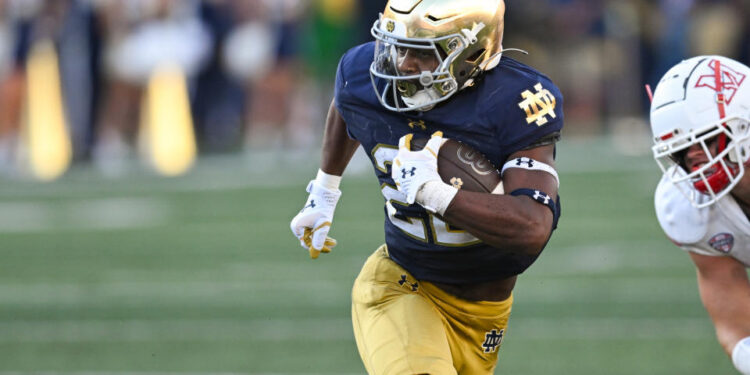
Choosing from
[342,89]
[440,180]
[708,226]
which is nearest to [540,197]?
[440,180]

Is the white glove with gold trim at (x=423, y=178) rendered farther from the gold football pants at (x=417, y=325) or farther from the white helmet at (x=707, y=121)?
the white helmet at (x=707, y=121)

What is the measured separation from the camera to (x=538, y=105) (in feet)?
11.7

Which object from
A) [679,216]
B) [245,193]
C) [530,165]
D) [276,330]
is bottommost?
[245,193]

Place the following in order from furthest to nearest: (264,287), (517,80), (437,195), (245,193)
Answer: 1. (245,193)
2. (264,287)
3. (517,80)
4. (437,195)

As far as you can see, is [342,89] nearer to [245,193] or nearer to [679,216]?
[679,216]

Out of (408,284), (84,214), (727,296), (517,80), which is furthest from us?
(84,214)

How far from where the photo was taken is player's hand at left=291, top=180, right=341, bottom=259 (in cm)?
414

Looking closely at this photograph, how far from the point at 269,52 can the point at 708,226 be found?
1070cm

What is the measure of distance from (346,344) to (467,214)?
2622mm

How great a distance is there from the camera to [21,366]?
18.8ft

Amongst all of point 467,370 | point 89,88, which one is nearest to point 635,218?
point 467,370

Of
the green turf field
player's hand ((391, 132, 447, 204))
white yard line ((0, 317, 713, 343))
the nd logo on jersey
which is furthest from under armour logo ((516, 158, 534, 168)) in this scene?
white yard line ((0, 317, 713, 343))

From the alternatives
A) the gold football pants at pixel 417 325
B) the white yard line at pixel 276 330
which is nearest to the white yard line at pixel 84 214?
the white yard line at pixel 276 330

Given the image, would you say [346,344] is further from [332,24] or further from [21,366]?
[332,24]
